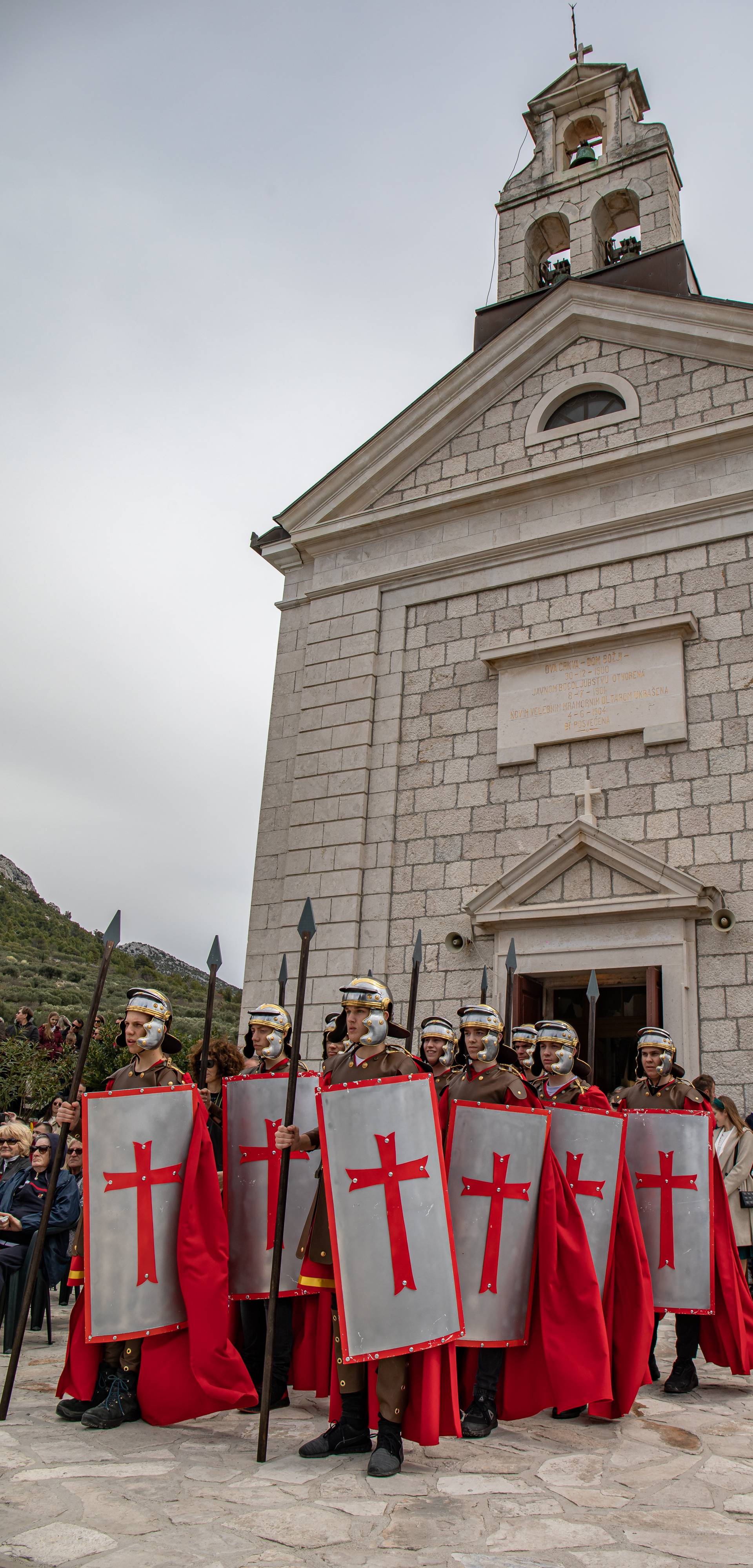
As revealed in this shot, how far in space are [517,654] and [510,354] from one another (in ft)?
12.2

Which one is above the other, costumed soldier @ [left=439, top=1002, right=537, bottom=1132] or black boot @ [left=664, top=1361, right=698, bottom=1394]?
costumed soldier @ [left=439, top=1002, right=537, bottom=1132]

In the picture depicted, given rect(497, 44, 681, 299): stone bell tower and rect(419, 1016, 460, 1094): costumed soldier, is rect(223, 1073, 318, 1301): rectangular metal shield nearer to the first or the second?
rect(419, 1016, 460, 1094): costumed soldier

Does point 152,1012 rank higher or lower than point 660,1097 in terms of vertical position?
higher

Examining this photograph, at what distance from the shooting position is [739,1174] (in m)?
7.06

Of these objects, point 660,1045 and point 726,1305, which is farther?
point 660,1045

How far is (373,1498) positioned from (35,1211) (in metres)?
3.66

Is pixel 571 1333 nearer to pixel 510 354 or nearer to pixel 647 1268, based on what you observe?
pixel 647 1268

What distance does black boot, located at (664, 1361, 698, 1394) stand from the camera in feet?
17.6

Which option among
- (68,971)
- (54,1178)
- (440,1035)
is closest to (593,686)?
(440,1035)

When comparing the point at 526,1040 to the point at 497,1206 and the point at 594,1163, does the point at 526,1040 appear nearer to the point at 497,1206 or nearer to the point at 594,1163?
the point at 594,1163

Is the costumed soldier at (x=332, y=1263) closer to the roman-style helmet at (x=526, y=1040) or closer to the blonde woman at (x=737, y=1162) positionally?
Answer: the roman-style helmet at (x=526, y=1040)

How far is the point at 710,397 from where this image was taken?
11.2 metres

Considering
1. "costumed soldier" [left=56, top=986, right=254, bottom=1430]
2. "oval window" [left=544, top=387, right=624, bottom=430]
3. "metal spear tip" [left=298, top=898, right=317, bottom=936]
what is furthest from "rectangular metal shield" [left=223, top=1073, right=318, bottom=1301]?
"oval window" [left=544, top=387, right=624, bottom=430]

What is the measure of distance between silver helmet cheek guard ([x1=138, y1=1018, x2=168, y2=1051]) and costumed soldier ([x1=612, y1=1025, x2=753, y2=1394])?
238 centimetres
